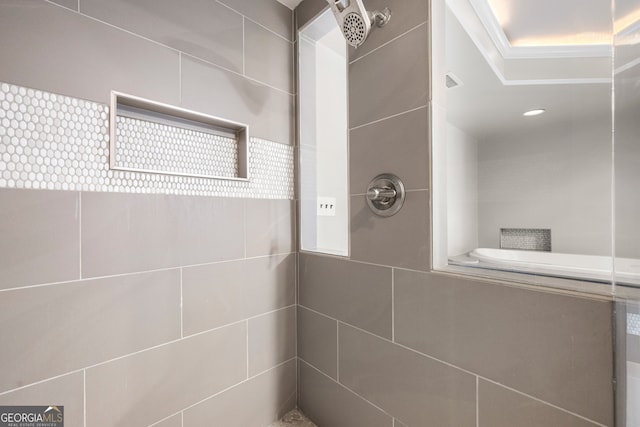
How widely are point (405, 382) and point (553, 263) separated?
1.76 feet

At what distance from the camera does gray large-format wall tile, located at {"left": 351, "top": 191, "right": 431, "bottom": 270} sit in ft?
2.46

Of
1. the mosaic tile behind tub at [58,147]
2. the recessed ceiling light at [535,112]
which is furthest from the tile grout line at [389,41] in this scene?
the mosaic tile behind tub at [58,147]

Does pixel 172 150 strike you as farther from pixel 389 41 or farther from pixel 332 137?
pixel 389 41

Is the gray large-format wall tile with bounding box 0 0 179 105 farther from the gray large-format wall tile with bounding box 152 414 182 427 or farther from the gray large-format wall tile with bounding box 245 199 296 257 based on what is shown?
the gray large-format wall tile with bounding box 152 414 182 427

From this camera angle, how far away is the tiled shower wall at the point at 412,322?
524 millimetres

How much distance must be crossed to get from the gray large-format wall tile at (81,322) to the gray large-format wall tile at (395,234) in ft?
2.11

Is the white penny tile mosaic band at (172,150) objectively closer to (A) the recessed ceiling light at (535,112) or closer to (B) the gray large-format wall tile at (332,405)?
(B) the gray large-format wall tile at (332,405)

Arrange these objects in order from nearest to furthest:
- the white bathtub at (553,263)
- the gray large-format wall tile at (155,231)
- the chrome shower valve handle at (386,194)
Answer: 1. the white bathtub at (553,263)
2. the gray large-format wall tile at (155,231)
3. the chrome shower valve handle at (386,194)

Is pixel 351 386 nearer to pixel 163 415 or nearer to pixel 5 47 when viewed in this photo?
pixel 163 415

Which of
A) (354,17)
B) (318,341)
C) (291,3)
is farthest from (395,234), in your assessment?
(291,3)

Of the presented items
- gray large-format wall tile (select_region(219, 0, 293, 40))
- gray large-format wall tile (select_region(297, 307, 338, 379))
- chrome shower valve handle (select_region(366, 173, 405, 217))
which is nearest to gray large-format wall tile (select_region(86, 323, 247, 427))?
gray large-format wall tile (select_region(297, 307, 338, 379))

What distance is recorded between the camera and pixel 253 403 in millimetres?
1019

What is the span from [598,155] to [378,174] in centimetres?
53

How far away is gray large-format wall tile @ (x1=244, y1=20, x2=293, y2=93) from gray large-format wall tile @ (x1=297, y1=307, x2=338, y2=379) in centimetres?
103
